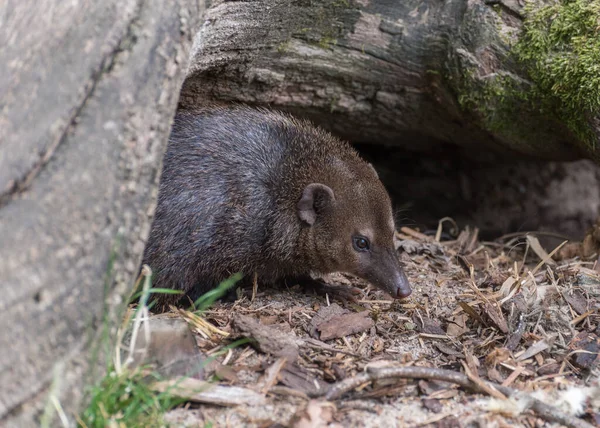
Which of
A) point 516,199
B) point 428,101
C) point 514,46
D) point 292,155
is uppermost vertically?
point 514,46

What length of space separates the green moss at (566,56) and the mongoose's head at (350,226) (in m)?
1.83

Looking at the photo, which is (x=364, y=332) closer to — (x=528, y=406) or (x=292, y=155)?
(x=528, y=406)

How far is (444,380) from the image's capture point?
12.9 ft

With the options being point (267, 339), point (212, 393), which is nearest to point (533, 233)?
point (267, 339)

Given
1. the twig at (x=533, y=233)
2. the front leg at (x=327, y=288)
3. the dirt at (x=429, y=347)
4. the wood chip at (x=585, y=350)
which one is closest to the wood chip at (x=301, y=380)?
the dirt at (x=429, y=347)

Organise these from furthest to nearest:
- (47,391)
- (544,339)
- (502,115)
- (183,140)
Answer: (502,115), (183,140), (544,339), (47,391)

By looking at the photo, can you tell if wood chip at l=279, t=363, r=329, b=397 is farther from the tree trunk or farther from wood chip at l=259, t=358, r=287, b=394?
the tree trunk

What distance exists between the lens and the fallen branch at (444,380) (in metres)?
3.72

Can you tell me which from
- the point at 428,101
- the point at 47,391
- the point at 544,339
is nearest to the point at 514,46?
the point at 428,101

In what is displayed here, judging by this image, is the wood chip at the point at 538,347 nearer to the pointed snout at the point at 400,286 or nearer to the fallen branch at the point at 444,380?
the fallen branch at the point at 444,380

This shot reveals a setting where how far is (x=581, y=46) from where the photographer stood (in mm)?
5508

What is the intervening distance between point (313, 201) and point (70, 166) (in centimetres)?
283

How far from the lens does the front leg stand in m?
5.71

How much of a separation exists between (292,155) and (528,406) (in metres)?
2.95
